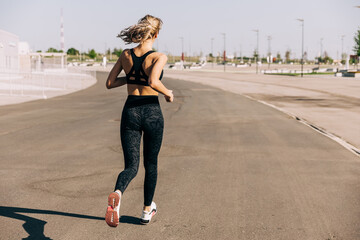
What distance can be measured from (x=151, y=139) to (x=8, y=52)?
177ft

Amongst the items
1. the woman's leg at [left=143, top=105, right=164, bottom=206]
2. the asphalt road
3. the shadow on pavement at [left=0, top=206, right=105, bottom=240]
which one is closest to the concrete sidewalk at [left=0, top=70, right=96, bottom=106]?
the asphalt road

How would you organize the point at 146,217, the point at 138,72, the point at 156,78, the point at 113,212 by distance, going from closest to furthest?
the point at 113,212 < the point at 156,78 < the point at 138,72 < the point at 146,217

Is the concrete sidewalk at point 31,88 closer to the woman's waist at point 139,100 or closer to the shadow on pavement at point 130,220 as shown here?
the shadow on pavement at point 130,220

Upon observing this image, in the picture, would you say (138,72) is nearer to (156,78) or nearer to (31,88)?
(156,78)

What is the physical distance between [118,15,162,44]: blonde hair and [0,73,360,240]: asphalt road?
6.00 feet

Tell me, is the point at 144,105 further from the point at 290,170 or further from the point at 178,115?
the point at 178,115

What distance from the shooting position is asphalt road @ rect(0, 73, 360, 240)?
4.31 m

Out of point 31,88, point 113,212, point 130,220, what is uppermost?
point 31,88

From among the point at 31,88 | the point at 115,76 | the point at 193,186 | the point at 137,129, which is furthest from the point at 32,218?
the point at 31,88

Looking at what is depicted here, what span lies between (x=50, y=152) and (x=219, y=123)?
6.04 meters

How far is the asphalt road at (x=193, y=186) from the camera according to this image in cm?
431

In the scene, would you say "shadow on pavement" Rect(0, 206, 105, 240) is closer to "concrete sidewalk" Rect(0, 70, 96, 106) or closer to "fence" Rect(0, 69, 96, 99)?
"concrete sidewalk" Rect(0, 70, 96, 106)

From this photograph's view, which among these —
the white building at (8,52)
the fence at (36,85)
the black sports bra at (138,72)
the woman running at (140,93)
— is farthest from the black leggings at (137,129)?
the white building at (8,52)

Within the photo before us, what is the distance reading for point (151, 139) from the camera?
404cm
